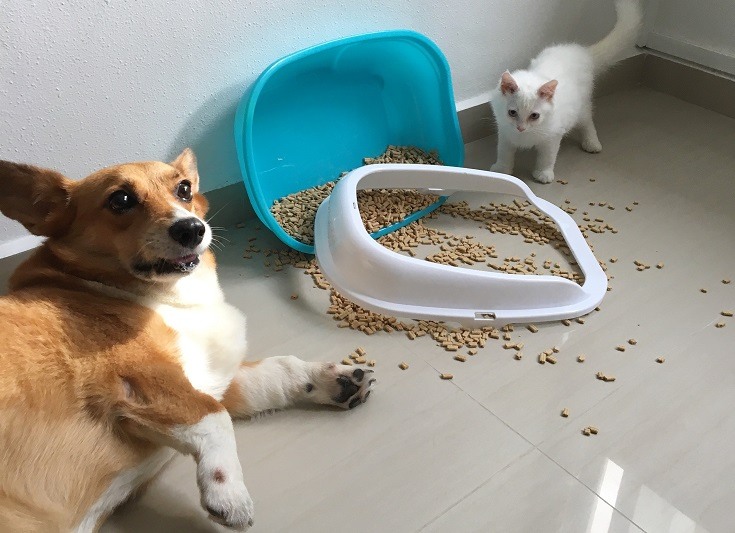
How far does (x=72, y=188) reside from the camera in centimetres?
120

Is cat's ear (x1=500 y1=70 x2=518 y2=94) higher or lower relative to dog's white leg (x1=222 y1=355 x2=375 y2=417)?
higher

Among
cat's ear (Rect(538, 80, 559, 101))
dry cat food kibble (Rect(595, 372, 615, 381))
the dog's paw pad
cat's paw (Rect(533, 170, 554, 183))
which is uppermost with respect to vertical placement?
cat's ear (Rect(538, 80, 559, 101))

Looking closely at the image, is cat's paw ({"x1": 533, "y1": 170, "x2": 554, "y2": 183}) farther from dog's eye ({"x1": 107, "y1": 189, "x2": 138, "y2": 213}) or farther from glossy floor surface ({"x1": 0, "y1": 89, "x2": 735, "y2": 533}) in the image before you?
dog's eye ({"x1": 107, "y1": 189, "x2": 138, "y2": 213})

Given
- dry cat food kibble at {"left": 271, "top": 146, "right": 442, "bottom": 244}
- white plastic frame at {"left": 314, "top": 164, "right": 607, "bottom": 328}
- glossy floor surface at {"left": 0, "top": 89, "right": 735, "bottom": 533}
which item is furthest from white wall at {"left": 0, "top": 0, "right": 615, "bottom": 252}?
white plastic frame at {"left": 314, "top": 164, "right": 607, "bottom": 328}

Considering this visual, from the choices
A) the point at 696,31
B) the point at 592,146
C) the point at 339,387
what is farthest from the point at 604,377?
the point at 696,31

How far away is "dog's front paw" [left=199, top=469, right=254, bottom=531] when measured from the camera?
1.06 metres

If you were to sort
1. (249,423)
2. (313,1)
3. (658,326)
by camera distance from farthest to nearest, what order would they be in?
(313,1), (658,326), (249,423)

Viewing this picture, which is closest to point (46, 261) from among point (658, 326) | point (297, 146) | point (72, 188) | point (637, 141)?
point (72, 188)

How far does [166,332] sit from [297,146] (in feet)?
3.55

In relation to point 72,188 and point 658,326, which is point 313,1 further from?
point 658,326

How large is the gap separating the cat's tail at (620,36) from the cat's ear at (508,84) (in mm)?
576

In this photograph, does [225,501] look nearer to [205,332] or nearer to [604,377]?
[205,332]

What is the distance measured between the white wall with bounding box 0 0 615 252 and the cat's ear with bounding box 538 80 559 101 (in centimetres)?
49

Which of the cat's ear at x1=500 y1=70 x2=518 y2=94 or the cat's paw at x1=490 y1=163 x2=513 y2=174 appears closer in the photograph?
the cat's ear at x1=500 y1=70 x2=518 y2=94
